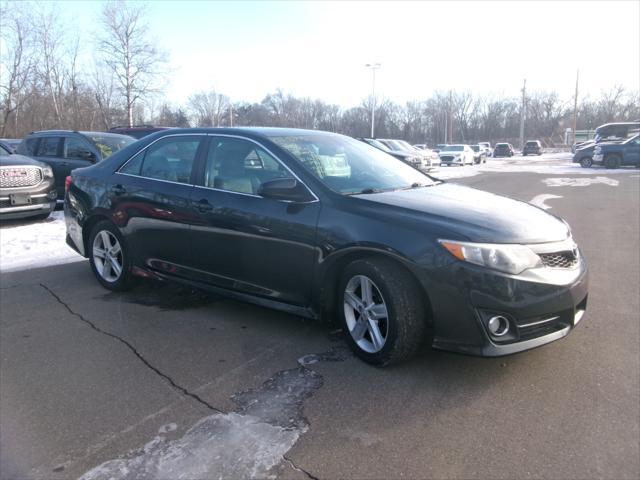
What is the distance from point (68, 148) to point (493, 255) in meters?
10.3

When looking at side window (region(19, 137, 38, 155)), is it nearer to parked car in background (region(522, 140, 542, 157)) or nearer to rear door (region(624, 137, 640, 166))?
rear door (region(624, 137, 640, 166))

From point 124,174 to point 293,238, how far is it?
2.27 metres

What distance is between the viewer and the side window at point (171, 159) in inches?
176

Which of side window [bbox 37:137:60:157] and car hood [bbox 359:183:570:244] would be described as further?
side window [bbox 37:137:60:157]

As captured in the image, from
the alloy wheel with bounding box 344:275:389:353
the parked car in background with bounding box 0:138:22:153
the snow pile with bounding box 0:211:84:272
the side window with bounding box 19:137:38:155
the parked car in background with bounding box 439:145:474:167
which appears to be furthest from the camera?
the parked car in background with bounding box 439:145:474:167

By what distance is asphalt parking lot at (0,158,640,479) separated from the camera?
97.1 inches

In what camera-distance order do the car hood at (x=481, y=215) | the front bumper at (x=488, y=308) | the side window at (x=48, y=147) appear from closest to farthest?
1. the front bumper at (x=488, y=308)
2. the car hood at (x=481, y=215)
3. the side window at (x=48, y=147)

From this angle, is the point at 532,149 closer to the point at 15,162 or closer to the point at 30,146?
the point at 30,146

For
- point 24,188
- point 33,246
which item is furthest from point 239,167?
point 24,188

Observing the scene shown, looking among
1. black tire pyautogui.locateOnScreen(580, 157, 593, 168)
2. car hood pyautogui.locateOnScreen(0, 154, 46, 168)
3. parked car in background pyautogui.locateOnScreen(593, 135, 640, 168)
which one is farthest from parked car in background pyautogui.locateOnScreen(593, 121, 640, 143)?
car hood pyautogui.locateOnScreen(0, 154, 46, 168)

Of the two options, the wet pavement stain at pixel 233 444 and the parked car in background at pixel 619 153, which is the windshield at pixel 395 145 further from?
the wet pavement stain at pixel 233 444

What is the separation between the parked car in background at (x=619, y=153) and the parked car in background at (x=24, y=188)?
85.6ft

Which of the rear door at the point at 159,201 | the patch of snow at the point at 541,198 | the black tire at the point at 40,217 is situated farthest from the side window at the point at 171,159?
the patch of snow at the point at 541,198

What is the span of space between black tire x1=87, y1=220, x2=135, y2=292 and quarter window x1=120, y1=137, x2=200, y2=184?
0.60 metres
